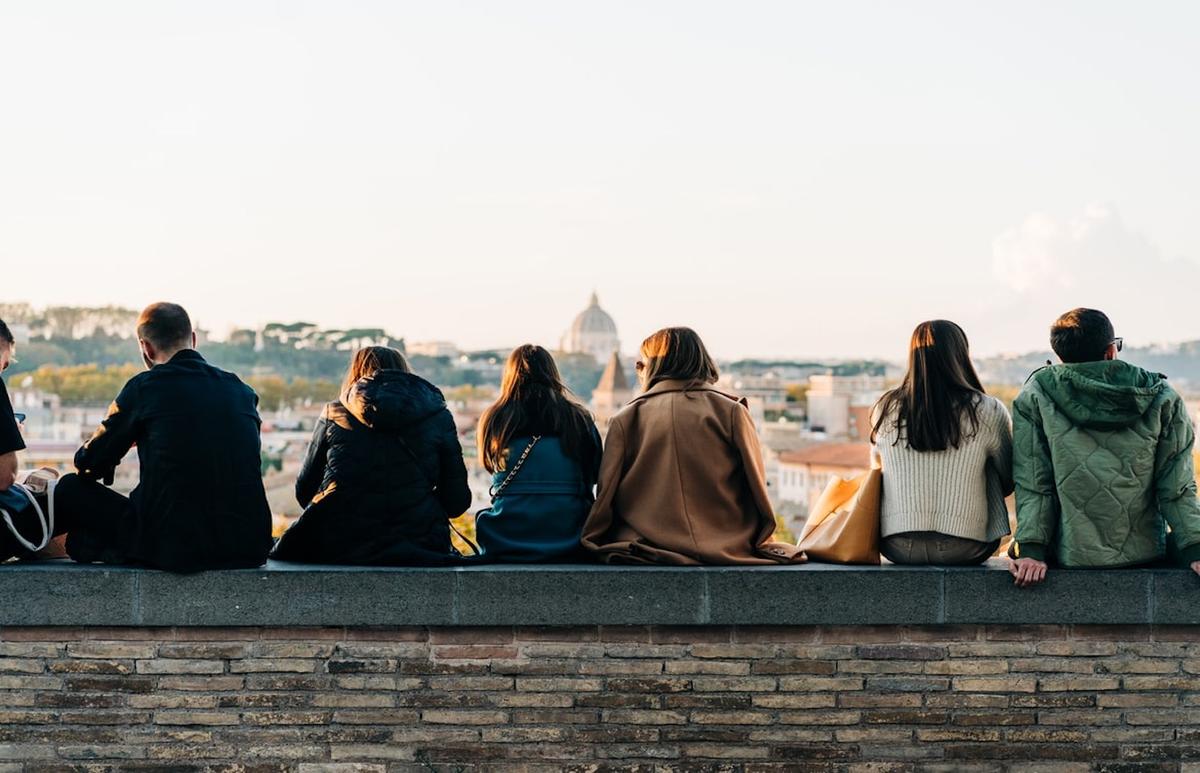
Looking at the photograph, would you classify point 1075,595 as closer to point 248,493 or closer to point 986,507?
point 986,507

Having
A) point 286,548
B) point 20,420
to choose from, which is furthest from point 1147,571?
point 20,420

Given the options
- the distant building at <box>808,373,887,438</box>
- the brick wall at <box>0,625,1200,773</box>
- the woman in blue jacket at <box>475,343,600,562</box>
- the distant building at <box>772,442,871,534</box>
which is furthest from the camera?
the distant building at <box>808,373,887,438</box>

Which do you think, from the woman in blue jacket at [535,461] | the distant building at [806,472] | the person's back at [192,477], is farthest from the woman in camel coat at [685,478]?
the distant building at [806,472]

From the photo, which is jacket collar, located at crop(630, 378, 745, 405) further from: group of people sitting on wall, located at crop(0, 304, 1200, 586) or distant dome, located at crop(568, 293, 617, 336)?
distant dome, located at crop(568, 293, 617, 336)

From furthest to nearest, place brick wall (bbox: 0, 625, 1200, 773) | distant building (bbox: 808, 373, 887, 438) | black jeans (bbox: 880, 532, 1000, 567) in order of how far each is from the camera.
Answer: distant building (bbox: 808, 373, 887, 438) < black jeans (bbox: 880, 532, 1000, 567) < brick wall (bbox: 0, 625, 1200, 773)

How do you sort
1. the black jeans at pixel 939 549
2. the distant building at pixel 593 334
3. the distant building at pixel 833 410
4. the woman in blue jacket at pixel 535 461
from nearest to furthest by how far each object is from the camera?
the black jeans at pixel 939 549
the woman in blue jacket at pixel 535 461
the distant building at pixel 833 410
the distant building at pixel 593 334

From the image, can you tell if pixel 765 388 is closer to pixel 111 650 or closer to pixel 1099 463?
pixel 1099 463

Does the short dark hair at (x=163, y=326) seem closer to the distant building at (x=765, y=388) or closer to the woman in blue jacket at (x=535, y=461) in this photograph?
the woman in blue jacket at (x=535, y=461)

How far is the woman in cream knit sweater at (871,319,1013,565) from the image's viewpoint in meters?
5.09

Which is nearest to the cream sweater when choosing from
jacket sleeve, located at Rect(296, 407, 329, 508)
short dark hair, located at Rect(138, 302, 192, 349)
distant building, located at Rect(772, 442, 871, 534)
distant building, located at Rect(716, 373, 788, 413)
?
jacket sleeve, located at Rect(296, 407, 329, 508)

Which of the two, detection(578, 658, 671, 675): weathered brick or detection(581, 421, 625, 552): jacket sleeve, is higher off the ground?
detection(581, 421, 625, 552): jacket sleeve

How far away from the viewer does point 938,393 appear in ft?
16.8

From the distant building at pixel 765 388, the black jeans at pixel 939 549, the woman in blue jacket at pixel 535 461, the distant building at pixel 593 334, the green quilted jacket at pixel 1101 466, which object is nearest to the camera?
the green quilted jacket at pixel 1101 466

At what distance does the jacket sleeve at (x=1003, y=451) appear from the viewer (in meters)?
5.13
